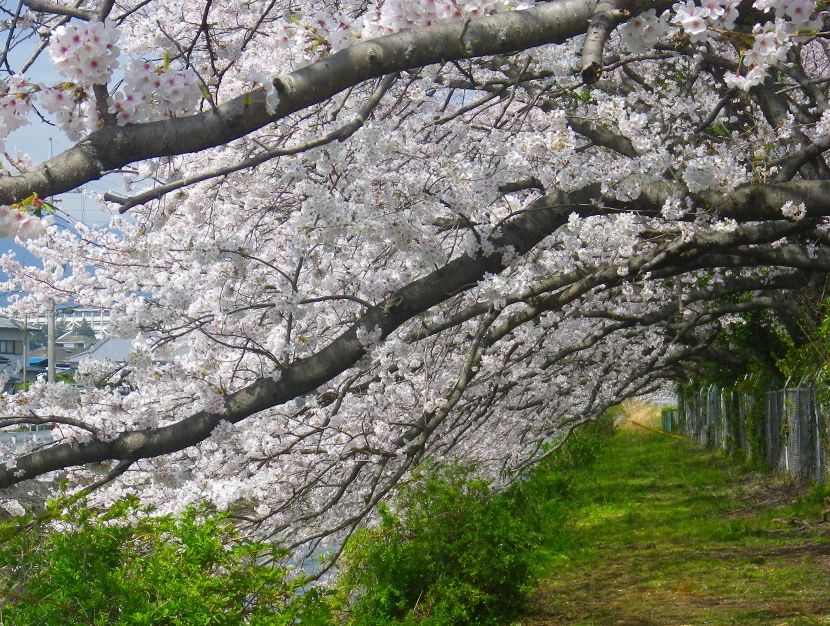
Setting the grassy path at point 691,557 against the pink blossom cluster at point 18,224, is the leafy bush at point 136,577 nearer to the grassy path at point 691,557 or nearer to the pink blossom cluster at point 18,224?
the pink blossom cluster at point 18,224

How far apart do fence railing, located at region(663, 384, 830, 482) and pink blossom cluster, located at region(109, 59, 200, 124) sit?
11.6 metres

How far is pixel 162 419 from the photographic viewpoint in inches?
272

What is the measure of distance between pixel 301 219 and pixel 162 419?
2.30 m

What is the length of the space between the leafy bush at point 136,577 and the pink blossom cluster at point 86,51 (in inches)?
95.6

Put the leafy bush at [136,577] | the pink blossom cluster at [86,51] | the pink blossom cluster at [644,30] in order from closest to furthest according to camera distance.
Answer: the pink blossom cluster at [86,51]
the pink blossom cluster at [644,30]
the leafy bush at [136,577]

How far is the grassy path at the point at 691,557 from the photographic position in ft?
28.2

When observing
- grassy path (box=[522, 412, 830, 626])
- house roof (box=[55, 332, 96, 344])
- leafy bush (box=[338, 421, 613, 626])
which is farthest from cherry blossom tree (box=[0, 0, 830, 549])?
house roof (box=[55, 332, 96, 344])

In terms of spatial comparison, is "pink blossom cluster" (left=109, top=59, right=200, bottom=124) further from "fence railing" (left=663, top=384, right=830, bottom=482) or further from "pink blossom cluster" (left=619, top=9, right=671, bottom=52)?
"fence railing" (left=663, top=384, right=830, bottom=482)

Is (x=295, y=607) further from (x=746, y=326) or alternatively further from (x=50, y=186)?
(x=746, y=326)

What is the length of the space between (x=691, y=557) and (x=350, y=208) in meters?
7.55

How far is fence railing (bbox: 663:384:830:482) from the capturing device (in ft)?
46.1

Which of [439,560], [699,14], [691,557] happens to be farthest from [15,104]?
[691,557]

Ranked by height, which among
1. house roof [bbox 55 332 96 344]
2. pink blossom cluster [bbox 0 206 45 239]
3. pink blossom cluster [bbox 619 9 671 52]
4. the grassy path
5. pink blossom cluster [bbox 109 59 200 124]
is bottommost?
the grassy path

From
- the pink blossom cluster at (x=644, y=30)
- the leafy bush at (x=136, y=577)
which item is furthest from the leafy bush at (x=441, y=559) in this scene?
the pink blossom cluster at (x=644, y=30)
